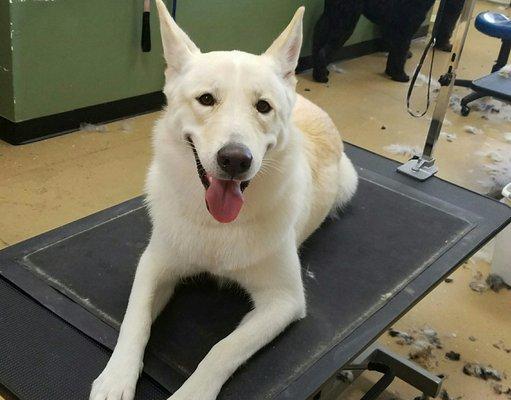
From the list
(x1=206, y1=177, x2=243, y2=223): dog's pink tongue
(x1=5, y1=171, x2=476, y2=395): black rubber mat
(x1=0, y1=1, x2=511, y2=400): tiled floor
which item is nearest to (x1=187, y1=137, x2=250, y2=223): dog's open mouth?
(x1=206, y1=177, x2=243, y2=223): dog's pink tongue

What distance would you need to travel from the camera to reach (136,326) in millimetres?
1260

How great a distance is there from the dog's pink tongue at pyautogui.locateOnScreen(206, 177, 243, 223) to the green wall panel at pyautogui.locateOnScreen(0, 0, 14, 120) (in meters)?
1.81

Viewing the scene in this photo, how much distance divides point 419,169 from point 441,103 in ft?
0.84

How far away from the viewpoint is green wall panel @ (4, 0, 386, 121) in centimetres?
268

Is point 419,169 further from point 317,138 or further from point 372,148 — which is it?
point 372,148

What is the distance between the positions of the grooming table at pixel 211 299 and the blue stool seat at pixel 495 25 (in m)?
2.13

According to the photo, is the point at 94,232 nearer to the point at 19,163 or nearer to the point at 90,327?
the point at 90,327

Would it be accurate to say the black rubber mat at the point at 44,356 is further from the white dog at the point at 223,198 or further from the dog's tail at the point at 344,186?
the dog's tail at the point at 344,186

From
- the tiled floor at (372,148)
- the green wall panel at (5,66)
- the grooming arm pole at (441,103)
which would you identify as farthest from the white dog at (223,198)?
the green wall panel at (5,66)

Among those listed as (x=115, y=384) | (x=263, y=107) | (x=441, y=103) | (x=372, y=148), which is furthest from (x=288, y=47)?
(x=372, y=148)

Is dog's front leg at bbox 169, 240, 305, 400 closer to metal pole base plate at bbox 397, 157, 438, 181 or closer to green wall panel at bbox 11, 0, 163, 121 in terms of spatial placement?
metal pole base plate at bbox 397, 157, 438, 181

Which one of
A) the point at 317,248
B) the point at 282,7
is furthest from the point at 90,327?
the point at 282,7

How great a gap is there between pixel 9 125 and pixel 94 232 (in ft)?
4.59

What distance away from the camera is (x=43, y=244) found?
63.4 inches
